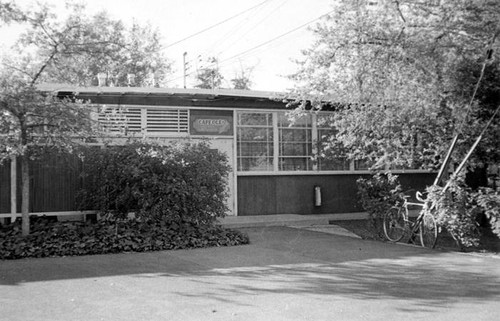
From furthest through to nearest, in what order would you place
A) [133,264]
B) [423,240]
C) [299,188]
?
[299,188]
[423,240]
[133,264]

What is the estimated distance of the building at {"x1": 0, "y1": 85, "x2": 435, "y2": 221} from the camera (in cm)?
1271

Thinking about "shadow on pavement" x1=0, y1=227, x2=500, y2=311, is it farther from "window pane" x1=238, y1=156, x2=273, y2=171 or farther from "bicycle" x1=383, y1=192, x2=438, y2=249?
"window pane" x1=238, y1=156, x2=273, y2=171

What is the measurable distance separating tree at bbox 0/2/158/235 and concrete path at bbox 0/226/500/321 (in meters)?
2.24

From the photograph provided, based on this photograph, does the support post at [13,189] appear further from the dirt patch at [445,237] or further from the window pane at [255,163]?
the dirt patch at [445,237]

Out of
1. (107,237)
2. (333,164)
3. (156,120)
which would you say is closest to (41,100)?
(107,237)

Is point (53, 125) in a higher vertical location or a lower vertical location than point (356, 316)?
higher

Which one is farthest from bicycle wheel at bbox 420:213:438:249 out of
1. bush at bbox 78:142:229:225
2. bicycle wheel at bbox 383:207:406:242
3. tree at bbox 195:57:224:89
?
tree at bbox 195:57:224:89

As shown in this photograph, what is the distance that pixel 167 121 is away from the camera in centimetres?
1397

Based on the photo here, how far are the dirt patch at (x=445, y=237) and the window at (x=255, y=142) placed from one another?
2607 mm

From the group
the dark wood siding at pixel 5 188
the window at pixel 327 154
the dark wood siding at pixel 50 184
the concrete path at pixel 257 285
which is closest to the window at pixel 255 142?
the window at pixel 327 154

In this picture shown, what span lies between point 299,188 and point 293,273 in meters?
7.85

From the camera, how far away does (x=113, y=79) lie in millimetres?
38406

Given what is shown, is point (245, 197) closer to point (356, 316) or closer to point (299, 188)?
point (299, 188)

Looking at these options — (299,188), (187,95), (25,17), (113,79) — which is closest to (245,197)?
(299,188)
